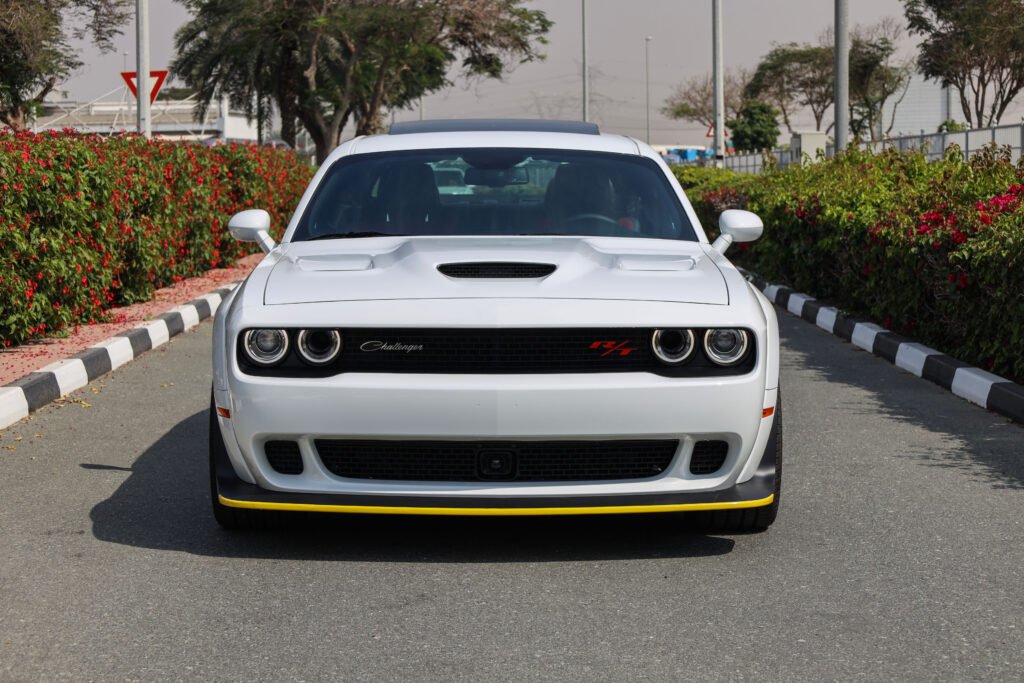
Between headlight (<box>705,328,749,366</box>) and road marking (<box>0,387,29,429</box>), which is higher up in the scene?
headlight (<box>705,328,749,366</box>)

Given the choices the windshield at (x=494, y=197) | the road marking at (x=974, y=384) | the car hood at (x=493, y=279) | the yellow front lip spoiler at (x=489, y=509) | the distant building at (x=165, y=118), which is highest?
the distant building at (x=165, y=118)

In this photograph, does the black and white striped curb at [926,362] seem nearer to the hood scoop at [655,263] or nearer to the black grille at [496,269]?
the hood scoop at [655,263]

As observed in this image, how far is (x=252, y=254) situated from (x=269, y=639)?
18.7 m

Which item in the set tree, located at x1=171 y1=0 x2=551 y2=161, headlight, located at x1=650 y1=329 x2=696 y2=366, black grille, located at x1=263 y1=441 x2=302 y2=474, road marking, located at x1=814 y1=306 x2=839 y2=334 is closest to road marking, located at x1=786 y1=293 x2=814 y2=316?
road marking, located at x1=814 y1=306 x2=839 y2=334

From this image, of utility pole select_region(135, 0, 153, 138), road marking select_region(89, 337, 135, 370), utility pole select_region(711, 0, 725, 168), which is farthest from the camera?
utility pole select_region(711, 0, 725, 168)

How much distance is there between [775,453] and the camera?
5062mm

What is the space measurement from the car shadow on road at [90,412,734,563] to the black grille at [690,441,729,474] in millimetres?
317

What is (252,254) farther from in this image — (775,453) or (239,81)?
(239,81)

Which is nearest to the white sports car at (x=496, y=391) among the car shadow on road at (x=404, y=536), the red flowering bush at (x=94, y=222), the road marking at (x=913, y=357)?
the car shadow on road at (x=404, y=536)

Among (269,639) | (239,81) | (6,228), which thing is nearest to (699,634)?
(269,639)

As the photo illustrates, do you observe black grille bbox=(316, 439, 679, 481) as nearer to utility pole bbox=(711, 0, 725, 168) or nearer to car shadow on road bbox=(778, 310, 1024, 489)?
car shadow on road bbox=(778, 310, 1024, 489)

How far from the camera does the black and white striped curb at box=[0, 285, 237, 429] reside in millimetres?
8008

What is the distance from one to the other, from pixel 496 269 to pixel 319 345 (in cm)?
66

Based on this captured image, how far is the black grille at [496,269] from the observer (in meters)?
5.01
